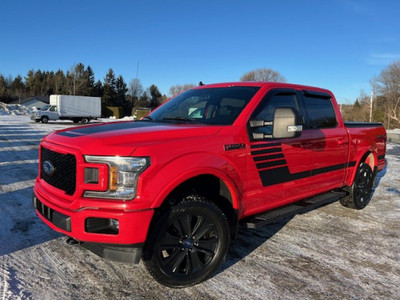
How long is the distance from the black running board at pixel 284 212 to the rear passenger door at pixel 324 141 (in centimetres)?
15

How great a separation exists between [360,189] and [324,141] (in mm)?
1759

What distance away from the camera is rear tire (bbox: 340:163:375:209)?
5309 mm

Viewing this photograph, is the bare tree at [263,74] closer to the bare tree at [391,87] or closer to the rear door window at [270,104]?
the bare tree at [391,87]

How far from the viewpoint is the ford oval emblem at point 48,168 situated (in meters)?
2.95

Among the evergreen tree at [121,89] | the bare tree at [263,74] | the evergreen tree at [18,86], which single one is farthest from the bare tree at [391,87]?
the evergreen tree at [18,86]

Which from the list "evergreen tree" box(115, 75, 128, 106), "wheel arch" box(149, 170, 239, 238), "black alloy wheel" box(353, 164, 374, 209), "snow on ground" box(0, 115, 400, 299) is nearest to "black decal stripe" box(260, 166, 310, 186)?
"wheel arch" box(149, 170, 239, 238)

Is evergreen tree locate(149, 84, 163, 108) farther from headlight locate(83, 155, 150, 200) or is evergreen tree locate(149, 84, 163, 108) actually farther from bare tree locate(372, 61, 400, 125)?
headlight locate(83, 155, 150, 200)

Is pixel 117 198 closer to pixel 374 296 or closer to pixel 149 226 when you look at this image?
pixel 149 226

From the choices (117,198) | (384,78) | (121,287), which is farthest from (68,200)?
(384,78)

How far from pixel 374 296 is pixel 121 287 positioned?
2289 millimetres

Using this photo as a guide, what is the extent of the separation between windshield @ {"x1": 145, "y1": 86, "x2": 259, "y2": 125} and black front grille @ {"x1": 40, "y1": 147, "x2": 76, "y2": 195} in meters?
1.34

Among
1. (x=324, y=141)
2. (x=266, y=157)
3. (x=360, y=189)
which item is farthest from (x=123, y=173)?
(x=360, y=189)

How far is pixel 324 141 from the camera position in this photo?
431 centimetres

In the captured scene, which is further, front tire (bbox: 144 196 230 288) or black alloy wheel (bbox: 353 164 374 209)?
black alloy wheel (bbox: 353 164 374 209)
